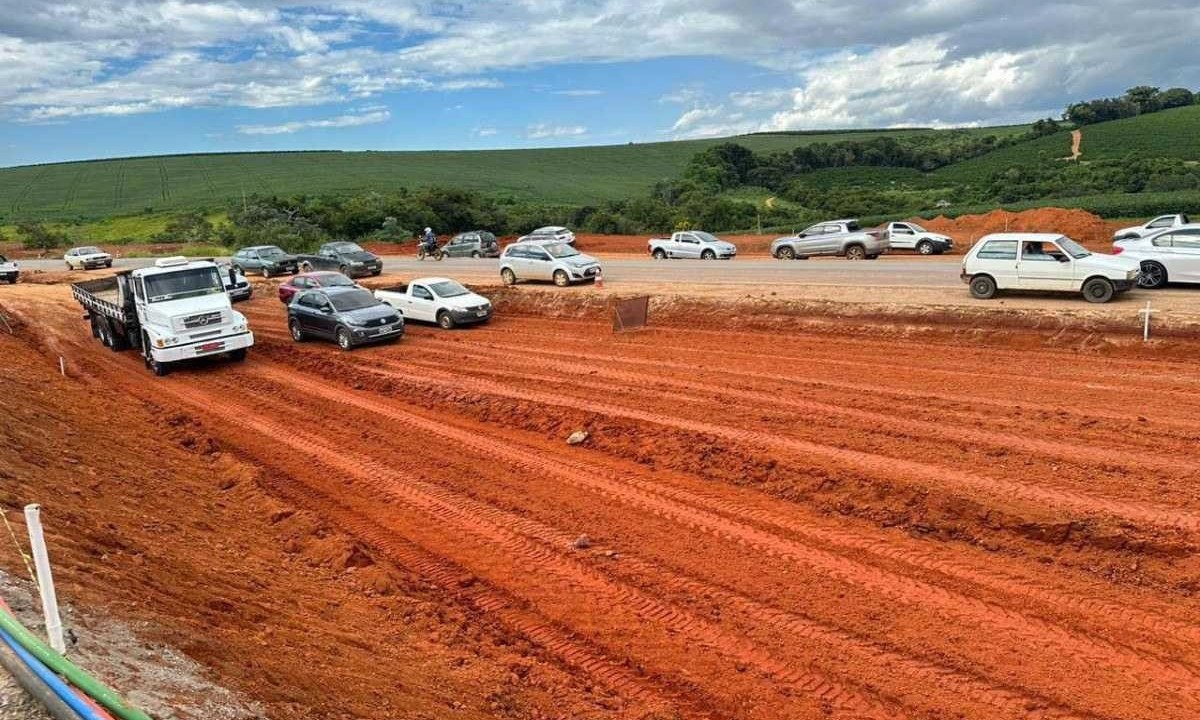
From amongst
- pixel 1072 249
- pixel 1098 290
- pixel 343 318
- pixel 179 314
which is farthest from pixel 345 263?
pixel 1098 290

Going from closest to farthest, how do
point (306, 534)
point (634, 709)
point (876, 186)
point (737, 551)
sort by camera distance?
point (634, 709) → point (737, 551) → point (306, 534) → point (876, 186)

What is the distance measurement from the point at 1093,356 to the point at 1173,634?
1084cm

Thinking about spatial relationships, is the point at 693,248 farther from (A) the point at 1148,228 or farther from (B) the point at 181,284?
(B) the point at 181,284

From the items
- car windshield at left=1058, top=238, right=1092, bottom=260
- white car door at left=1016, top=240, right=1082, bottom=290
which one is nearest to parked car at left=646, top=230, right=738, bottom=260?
white car door at left=1016, top=240, right=1082, bottom=290

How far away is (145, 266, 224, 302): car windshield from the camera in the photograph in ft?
63.1

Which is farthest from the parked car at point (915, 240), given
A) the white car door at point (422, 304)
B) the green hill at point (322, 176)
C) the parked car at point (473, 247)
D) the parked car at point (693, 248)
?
the green hill at point (322, 176)

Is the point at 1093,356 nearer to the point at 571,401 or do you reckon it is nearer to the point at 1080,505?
the point at 1080,505

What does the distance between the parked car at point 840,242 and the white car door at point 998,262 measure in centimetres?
1313

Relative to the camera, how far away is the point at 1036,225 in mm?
42750

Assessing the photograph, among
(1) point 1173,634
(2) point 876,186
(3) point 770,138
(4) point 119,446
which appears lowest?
(1) point 1173,634

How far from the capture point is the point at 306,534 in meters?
9.70

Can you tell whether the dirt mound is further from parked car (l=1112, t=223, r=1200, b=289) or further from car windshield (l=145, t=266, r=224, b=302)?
car windshield (l=145, t=266, r=224, b=302)

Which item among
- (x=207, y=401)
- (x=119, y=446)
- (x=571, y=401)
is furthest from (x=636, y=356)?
(x=119, y=446)

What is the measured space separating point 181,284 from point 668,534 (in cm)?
1531
